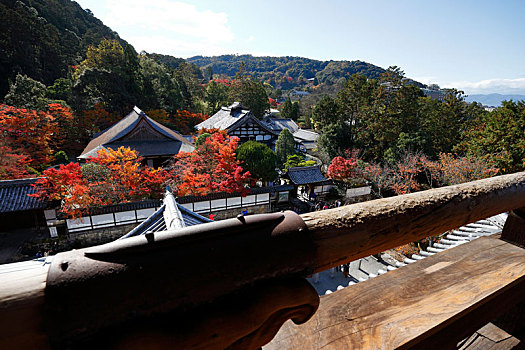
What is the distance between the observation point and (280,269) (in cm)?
54

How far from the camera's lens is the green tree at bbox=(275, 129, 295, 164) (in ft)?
56.1

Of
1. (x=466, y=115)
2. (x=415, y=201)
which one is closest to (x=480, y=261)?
(x=415, y=201)

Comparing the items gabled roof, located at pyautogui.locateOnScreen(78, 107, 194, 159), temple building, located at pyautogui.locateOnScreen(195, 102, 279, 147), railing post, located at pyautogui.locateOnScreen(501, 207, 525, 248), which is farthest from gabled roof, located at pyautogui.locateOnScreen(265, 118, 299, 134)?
railing post, located at pyautogui.locateOnScreen(501, 207, 525, 248)

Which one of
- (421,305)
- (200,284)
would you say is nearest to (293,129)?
(421,305)

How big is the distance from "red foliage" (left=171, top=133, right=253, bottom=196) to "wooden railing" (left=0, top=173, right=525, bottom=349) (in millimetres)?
9436

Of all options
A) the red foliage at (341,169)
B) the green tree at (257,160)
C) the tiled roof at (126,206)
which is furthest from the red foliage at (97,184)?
the red foliage at (341,169)

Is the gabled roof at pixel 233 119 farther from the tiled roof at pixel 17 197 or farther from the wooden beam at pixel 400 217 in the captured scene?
the wooden beam at pixel 400 217

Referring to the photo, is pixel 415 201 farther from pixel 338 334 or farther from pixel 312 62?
pixel 312 62

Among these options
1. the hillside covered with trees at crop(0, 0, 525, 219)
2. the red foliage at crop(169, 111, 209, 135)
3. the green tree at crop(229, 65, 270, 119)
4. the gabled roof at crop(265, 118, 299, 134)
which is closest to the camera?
the hillside covered with trees at crop(0, 0, 525, 219)

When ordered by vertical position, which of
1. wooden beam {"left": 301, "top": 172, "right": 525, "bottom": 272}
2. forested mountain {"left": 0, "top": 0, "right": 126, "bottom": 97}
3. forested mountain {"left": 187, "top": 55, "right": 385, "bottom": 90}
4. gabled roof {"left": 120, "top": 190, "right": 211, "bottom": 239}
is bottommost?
gabled roof {"left": 120, "top": 190, "right": 211, "bottom": 239}

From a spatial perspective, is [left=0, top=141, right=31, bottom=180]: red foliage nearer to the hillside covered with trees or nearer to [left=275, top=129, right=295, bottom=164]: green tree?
the hillside covered with trees

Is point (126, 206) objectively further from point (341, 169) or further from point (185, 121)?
point (185, 121)

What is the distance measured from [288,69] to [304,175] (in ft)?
333

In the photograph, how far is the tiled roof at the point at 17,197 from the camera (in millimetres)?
8648
